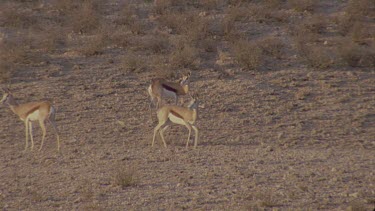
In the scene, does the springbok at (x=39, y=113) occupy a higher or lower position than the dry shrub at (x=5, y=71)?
higher

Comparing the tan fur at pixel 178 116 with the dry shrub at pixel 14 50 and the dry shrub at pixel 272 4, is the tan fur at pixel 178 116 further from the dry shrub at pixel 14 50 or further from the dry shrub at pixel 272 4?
the dry shrub at pixel 272 4

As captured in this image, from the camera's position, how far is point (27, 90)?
1511 cm

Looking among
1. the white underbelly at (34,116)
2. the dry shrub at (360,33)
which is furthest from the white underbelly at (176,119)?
the dry shrub at (360,33)

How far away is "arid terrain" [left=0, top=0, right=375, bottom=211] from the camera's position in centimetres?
923

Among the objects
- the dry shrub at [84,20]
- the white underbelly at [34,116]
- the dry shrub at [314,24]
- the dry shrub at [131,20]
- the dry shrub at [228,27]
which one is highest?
the white underbelly at [34,116]

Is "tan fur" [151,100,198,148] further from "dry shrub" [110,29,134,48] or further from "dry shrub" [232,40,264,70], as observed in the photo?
"dry shrub" [110,29,134,48]

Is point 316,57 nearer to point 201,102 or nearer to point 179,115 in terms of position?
point 201,102

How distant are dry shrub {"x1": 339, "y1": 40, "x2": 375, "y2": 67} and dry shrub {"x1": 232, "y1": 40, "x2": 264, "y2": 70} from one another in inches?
86.7

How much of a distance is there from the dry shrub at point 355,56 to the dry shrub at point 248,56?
2202 mm

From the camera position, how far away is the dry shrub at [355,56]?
17.4 meters

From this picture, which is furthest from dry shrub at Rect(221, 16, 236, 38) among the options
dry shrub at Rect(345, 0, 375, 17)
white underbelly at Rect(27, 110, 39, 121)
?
white underbelly at Rect(27, 110, 39, 121)

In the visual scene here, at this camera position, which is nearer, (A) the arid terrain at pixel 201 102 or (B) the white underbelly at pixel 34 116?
(A) the arid terrain at pixel 201 102

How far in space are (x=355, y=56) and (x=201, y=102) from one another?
511 cm

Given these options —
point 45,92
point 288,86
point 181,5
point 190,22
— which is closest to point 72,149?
point 45,92
